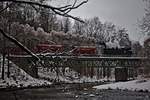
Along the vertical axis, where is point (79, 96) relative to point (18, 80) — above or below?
above

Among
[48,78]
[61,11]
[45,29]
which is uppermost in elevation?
[45,29]

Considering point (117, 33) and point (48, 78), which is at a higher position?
point (117, 33)

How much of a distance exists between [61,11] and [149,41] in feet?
135

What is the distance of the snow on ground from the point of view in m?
53.4

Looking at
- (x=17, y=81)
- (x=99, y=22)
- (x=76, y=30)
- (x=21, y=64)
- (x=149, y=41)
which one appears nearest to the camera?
(x=149, y=41)

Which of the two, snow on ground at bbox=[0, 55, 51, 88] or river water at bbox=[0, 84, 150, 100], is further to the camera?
snow on ground at bbox=[0, 55, 51, 88]

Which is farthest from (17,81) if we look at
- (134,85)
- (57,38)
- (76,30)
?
(76,30)

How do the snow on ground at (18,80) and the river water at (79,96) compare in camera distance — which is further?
the snow on ground at (18,80)

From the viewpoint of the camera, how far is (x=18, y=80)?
188 feet

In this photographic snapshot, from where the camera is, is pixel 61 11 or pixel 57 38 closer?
pixel 61 11

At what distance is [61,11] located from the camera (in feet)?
21.7

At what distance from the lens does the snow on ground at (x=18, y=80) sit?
53.4 meters

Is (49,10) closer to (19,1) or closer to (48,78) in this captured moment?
(19,1)

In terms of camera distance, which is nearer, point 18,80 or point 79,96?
point 79,96
